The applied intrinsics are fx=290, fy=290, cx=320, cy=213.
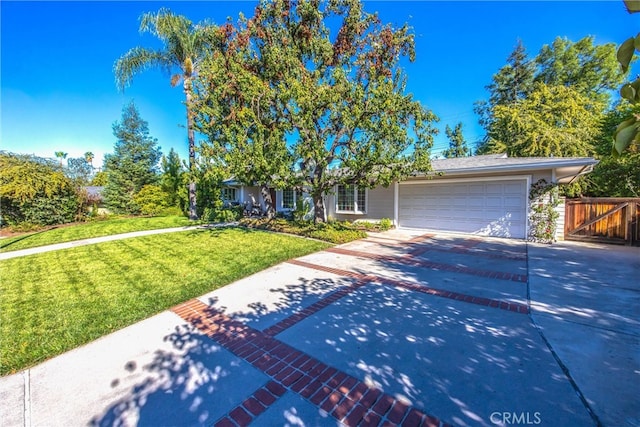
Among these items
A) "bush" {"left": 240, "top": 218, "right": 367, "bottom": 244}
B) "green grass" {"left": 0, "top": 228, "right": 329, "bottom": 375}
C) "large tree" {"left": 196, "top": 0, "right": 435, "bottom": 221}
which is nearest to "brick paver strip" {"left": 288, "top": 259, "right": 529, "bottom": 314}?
"green grass" {"left": 0, "top": 228, "right": 329, "bottom": 375}

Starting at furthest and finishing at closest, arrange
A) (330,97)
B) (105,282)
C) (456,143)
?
(456,143) → (330,97) → (105,282)

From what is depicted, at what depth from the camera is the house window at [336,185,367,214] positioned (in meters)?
14.3

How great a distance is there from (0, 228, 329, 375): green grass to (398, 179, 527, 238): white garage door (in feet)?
17.9

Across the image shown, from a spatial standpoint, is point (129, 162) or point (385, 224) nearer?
point (385, 224)

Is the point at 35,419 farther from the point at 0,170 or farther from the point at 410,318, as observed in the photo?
the point at 0,170

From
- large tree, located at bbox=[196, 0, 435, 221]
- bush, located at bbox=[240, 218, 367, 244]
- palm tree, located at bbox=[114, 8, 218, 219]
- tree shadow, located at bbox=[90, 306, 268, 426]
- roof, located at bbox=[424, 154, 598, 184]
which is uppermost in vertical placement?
palm tree, located at bbox=[114, 8, 218, 219]

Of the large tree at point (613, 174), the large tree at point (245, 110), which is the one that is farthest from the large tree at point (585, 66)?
the large tree at point (245, 110)

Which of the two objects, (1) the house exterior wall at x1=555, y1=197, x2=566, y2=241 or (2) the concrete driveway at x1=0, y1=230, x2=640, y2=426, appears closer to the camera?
(2) the concrete driveway at x1=0, y1=230, x2=640, y2=426

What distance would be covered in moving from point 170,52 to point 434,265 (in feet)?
56.5

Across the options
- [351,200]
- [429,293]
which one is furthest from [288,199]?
[429,293]

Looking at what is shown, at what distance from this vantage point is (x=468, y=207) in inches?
436

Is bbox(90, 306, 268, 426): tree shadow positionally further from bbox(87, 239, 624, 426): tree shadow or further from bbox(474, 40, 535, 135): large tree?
bbox(474, 40, 535, 135): large tree

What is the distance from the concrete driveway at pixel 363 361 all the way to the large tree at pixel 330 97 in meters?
5.17

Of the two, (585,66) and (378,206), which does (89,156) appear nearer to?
(378,206)
